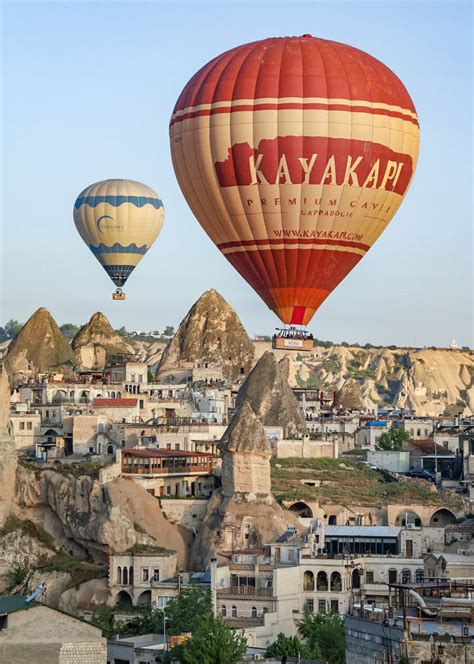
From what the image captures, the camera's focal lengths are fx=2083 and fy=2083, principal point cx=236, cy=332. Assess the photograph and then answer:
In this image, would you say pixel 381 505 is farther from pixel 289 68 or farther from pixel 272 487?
pixel 289 68

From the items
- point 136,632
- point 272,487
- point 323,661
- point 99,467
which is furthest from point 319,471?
point 323,661

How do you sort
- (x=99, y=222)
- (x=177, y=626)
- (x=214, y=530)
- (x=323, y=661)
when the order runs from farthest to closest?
A: (x=99, y=222)
(x=214, y=530)
(x=177, y=626)
(x=323, y=661)

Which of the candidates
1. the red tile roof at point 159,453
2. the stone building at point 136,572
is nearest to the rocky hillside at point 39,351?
the red tile roof at point 159,453

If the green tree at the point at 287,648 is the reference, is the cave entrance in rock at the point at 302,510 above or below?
above

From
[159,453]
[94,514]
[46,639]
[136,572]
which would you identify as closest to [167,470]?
[159,453]

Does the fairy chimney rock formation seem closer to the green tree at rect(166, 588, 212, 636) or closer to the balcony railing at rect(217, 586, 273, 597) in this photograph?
the balcony railing at rect(217, 586, 273, 597)

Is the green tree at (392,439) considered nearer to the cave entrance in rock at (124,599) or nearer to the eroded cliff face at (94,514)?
the eroded cliff face at (94,514)
